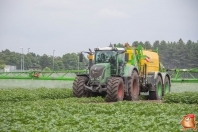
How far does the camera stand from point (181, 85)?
101 ft

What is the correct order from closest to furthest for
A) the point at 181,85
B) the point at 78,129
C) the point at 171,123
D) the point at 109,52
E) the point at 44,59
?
the point at 78,129 → the point at 171,123 → the point at 109,52 → the point at 181,85 → the point at 44,59

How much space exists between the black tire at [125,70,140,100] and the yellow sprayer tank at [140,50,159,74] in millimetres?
1505

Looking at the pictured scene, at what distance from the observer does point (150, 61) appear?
23.3 metres

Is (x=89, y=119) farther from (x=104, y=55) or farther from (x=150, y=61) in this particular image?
(x=150, y=61)

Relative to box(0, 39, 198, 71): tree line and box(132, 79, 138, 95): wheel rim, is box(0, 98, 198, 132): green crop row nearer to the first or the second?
box(132, 79, 138, 95): wheel rim

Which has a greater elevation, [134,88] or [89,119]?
[134,88]

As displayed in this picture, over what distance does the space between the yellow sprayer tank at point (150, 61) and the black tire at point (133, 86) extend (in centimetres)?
150

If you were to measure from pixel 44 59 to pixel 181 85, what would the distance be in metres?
37.3

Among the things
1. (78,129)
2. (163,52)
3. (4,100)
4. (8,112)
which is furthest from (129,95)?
(163,52)

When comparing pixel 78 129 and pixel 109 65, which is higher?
pixel 109 65

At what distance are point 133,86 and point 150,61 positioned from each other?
2.60 m

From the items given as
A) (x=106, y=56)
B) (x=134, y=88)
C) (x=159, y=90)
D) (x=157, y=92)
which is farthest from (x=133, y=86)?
(x=159, y=90)

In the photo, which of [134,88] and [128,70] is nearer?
[128,70]

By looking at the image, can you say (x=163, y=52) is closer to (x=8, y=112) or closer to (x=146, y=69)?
(x=146, y=69)
